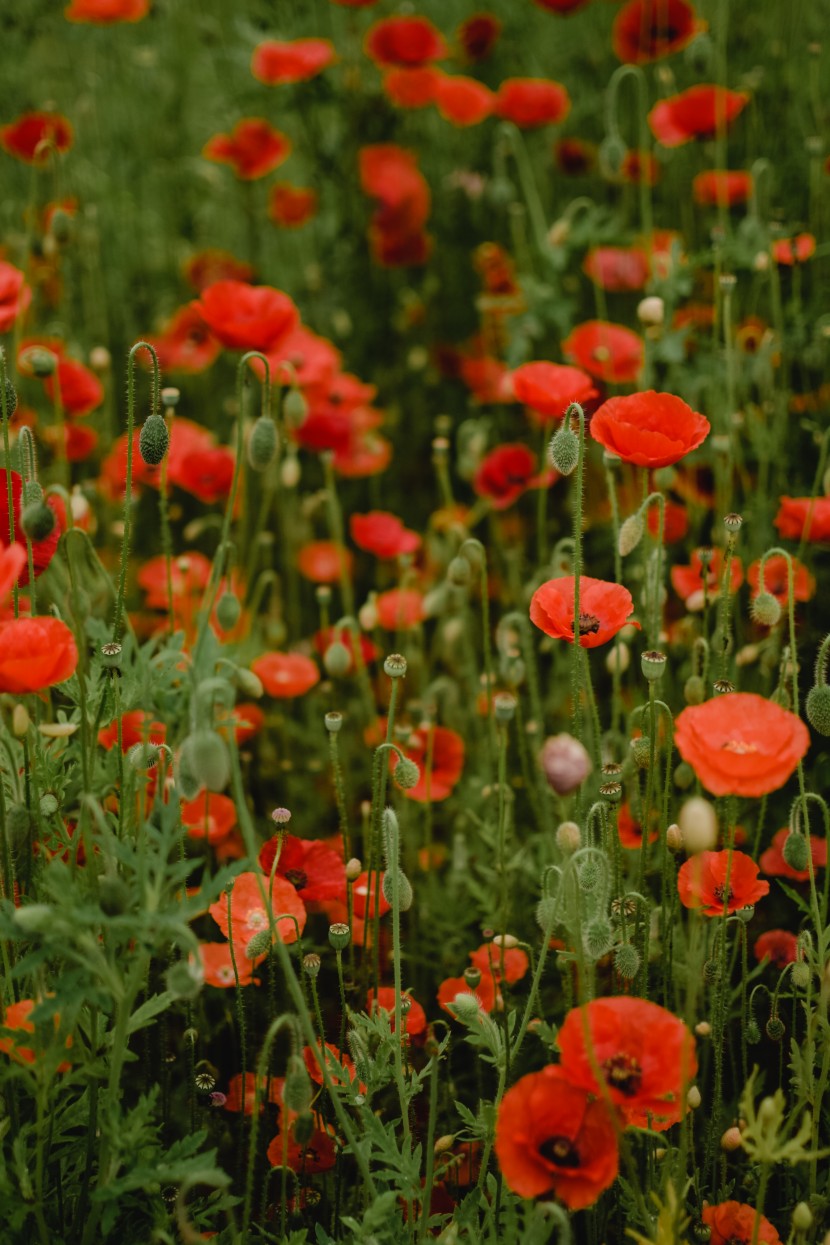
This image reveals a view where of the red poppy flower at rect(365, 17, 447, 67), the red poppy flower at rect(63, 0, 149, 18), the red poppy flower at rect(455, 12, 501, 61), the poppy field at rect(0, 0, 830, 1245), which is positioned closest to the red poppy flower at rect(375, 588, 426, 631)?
the poppy field at rect(0, 0, 830, 1245)

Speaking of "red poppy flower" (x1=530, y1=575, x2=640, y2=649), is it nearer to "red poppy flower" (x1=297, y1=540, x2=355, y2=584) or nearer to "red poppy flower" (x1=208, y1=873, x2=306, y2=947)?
"red poppy flower" (x1=208, y1=873, x2=306, y2=947)

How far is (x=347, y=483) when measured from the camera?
3.49 metres

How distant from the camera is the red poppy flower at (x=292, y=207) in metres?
3.69

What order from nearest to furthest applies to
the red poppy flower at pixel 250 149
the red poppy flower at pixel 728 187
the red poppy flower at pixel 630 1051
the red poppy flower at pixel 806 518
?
1. the red poppy flower at pixel 630 1051
2. the red poppy flower at pixel 806 518
3. the red poppy flower at pixel 728 187
4. the red poppy flower at pixel 250 149

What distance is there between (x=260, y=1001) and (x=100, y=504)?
1.55 m

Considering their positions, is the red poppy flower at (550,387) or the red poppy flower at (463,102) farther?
the red poppy flower at (463,102)

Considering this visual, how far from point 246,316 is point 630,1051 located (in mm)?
1565

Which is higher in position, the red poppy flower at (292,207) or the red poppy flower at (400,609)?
the red poppy flower at (292,207)

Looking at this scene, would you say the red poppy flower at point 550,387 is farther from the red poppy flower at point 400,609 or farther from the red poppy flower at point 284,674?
the red poppy flower at point 284,674

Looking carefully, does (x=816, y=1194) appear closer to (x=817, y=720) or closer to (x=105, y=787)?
(x=817, y=720)

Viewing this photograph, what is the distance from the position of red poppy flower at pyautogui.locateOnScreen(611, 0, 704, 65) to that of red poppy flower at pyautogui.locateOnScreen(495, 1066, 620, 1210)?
9.17 ft

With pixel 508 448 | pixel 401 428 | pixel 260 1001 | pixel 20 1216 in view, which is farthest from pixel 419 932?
pixel 401 428

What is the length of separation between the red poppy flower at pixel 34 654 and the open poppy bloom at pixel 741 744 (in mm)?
711

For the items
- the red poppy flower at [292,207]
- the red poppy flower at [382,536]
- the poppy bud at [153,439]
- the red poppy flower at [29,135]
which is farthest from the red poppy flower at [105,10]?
the poppy bud at [153,439]
